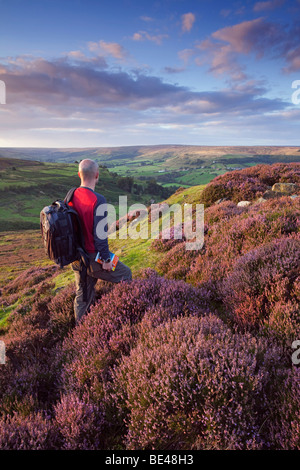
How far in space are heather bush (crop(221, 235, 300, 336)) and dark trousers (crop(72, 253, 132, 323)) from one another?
6.67ft

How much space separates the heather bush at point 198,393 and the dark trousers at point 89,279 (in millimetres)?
2017

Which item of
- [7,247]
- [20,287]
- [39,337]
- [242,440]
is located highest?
[242,440]

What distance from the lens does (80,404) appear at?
2.58 m

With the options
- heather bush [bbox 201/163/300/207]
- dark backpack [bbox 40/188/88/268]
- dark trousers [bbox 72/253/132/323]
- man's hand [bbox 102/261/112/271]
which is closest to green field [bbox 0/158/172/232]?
heather bush [bbox 201/163/300/207]

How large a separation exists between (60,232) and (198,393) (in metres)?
3.00

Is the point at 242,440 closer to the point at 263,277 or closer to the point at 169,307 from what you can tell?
the point at 169,307

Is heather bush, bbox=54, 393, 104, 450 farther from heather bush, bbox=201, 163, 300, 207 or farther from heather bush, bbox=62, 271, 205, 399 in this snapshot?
heather bush, bbox=201, 163, 300, 207

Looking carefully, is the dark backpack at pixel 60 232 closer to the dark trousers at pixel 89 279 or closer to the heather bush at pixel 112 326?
the dark trousers at pixel 89 279

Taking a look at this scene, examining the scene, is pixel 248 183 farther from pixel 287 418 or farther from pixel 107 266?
pixel 287 418

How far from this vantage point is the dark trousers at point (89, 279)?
4.63 m

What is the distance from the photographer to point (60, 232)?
3.99m
